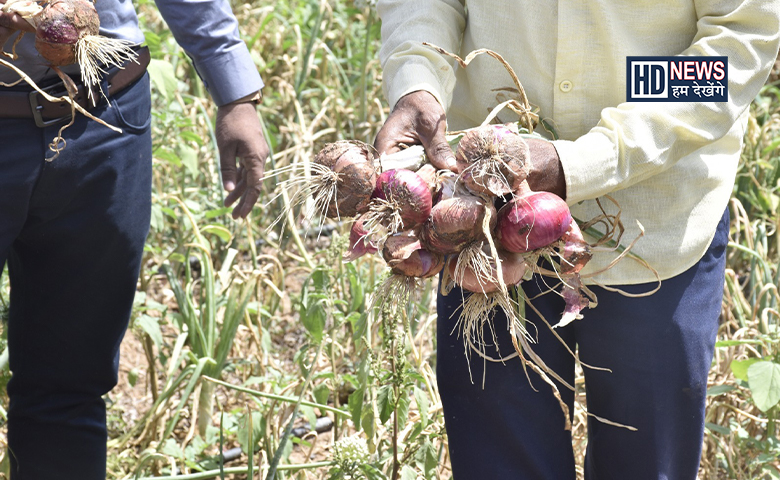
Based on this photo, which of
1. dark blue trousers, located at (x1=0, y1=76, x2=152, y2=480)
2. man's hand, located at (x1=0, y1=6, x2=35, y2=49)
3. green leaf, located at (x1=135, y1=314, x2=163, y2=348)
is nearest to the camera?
man's hand, located at (x1=0, y1=6, x2=35, y2=49)

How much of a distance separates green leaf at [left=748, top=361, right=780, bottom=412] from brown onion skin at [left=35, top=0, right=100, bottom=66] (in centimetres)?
144

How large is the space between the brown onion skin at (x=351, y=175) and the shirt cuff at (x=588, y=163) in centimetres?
27

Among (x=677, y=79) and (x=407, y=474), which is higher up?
(x=677, y=79)

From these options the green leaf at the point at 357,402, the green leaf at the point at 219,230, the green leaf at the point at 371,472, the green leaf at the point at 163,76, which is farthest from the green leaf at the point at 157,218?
the green leaf at the point at 371,472

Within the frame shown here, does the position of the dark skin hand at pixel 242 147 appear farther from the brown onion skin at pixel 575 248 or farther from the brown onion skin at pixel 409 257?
the brown onion skin at pixel 575 248

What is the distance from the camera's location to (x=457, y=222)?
44.3 inches

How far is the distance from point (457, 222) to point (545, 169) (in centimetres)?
15

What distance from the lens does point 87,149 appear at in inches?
58.4

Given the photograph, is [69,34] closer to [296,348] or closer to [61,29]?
[61,29]


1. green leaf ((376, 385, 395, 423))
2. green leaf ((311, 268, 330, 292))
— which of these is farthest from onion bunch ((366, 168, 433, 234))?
green leaf ((311, 268, 330, 292))

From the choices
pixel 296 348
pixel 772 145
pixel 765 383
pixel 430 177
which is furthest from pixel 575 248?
pixel 772 145

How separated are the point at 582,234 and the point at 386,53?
460 millimetres

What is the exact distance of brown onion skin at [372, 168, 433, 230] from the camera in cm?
114

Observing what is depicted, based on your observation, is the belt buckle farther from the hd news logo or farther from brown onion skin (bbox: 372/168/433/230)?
the hd news logo
